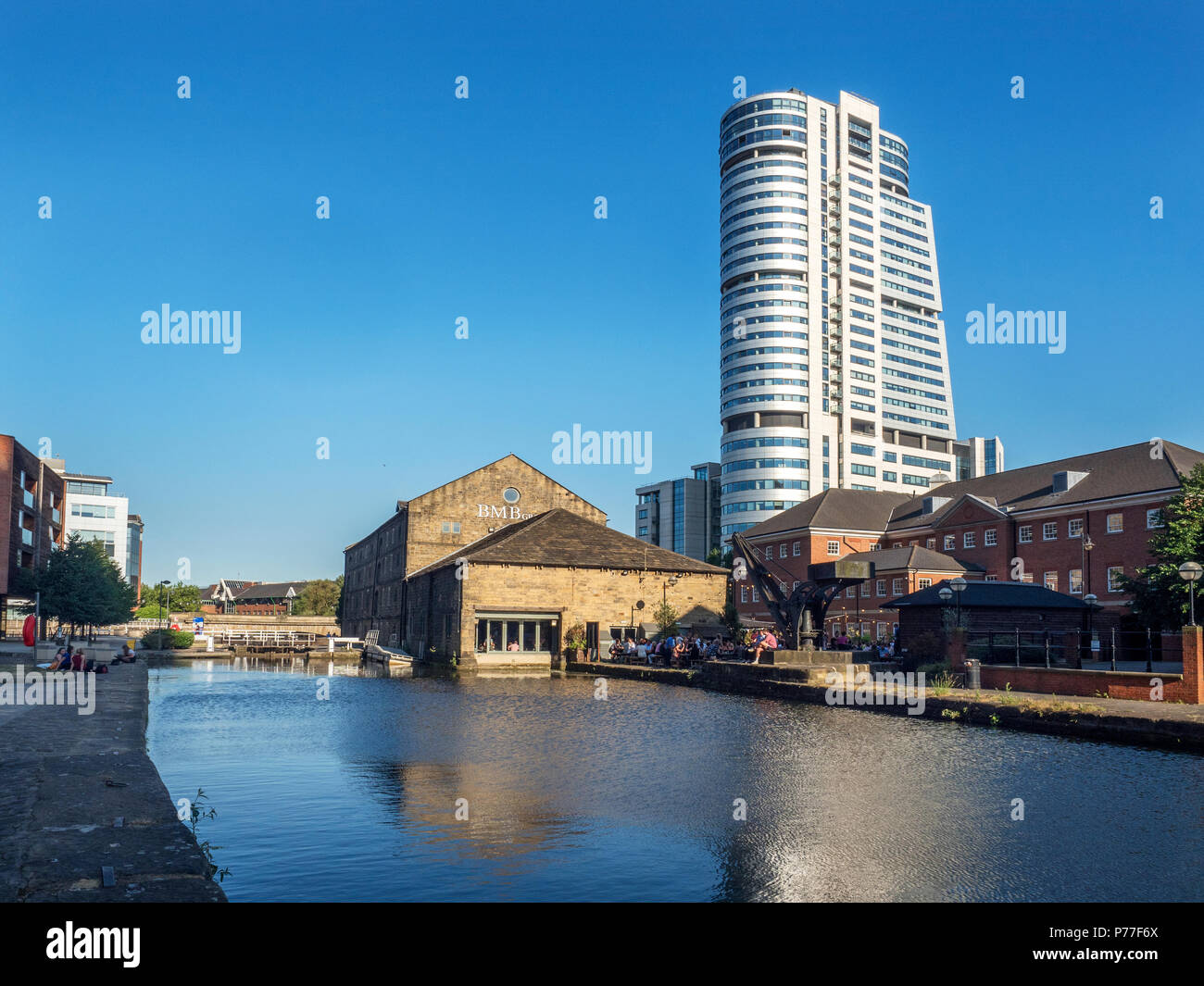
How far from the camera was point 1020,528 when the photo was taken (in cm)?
5456

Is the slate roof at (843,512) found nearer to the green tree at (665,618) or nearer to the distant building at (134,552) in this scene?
the green tree at (665,618)

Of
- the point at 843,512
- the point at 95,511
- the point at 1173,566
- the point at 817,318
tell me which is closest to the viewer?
the point at 1173,566

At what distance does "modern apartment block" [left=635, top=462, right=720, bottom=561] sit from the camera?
157 meters

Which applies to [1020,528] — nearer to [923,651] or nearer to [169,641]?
[923,651]

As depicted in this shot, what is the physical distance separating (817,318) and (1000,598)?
104952 millimetres

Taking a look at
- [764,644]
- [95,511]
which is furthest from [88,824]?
[95,511]

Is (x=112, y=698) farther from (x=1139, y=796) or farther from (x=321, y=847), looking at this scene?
(x=1139, y=796)

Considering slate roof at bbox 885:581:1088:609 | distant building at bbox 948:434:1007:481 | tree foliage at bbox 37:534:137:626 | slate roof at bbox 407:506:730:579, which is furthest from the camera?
distant building at bbox 948:434:1007:481

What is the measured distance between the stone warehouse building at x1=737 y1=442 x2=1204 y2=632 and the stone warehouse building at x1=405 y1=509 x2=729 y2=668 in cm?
669

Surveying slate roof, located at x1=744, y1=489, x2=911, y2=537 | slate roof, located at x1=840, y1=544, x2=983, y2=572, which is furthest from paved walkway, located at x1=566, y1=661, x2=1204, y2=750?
slate roof, located at x1=744, y1=489, x2=911, y2=537

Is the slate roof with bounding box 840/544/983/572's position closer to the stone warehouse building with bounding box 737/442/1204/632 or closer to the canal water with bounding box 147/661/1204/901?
the stone warehouse building with bounding box 737/442/1204/632

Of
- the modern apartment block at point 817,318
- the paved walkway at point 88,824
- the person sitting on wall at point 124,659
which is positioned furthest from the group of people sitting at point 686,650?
the modern apartment block at point 817,318

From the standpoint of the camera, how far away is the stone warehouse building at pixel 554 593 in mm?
43625
